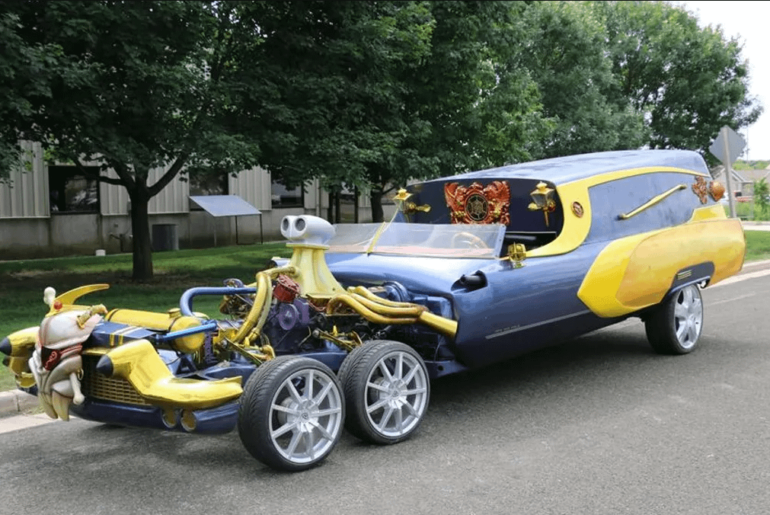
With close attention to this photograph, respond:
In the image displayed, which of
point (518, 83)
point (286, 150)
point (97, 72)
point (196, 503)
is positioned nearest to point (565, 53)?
point (518, 83)

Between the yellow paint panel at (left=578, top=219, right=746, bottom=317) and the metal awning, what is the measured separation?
18.1 metres

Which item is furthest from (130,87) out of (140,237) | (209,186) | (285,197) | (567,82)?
(285,197)

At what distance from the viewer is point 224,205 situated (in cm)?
2461

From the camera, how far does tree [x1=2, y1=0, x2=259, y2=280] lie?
10586 mm

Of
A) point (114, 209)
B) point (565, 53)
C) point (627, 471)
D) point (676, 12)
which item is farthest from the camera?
point (676, 12)

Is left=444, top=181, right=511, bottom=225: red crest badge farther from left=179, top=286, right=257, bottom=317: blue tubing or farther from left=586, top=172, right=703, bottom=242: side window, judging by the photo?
left=179, top=286, right=257, bottom=317: blue tubing

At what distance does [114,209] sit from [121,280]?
8975 millimetres

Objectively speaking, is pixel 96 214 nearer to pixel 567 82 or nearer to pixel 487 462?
pixel 567 82

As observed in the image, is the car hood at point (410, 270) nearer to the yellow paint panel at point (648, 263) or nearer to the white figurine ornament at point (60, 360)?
the yellow paint panel at point (648, 263)

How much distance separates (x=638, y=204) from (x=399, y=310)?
2.89 meters

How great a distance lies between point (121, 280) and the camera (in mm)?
14688

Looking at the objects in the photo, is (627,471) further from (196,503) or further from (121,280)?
(121,280)

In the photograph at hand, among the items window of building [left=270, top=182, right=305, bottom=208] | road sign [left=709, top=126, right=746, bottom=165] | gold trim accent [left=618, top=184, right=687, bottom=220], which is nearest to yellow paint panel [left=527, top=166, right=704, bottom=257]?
gold trim accent [left=618, top=184, right=687, bottom=220]

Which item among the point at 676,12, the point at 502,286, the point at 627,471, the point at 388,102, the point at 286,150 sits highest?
the point at 676,12
